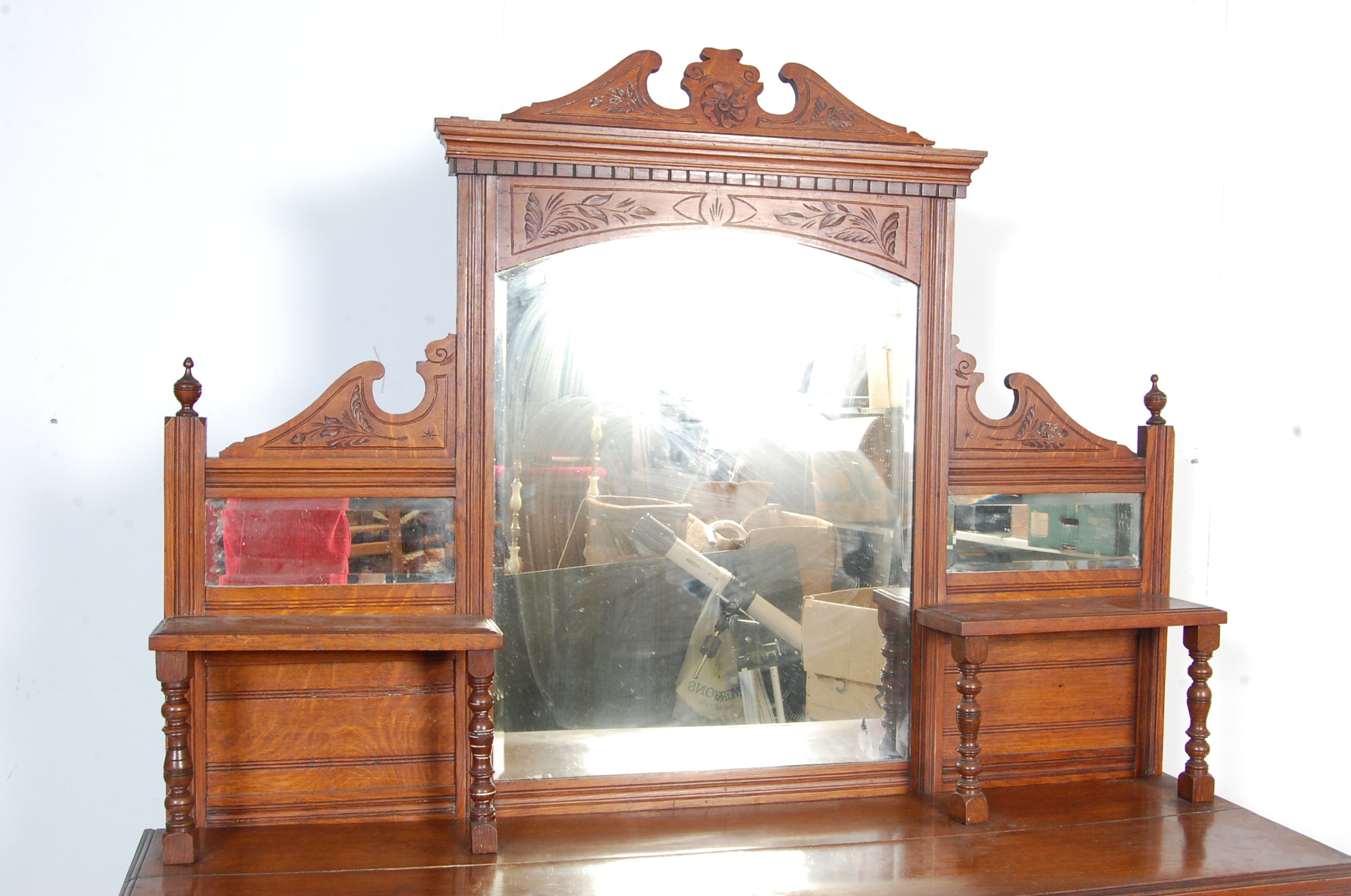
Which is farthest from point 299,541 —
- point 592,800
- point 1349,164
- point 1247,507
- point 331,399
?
point 1349,164

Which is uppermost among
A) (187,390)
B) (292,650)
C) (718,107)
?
(718,107)

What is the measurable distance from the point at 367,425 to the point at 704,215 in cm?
79

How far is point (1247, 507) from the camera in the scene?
9.73 feet

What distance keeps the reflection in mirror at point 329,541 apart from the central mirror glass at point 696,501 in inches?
5.5

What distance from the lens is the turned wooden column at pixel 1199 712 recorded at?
7.50ft

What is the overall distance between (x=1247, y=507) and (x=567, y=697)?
197cm

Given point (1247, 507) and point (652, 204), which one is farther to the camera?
point (1247, 507)

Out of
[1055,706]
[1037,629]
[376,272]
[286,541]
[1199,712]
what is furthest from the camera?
[376,272]

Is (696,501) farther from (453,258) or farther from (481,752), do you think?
(453,258)

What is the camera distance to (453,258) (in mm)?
2564

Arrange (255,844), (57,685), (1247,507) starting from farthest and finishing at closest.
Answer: (1247,507) < (57,685) < (255,844)

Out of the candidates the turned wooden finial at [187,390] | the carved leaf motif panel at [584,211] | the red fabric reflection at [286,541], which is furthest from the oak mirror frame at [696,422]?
the turned wooden finial at [187,390]

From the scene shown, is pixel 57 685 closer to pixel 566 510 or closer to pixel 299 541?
pixel 299 541

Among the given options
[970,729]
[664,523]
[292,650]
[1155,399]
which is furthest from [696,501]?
[1155,399]
